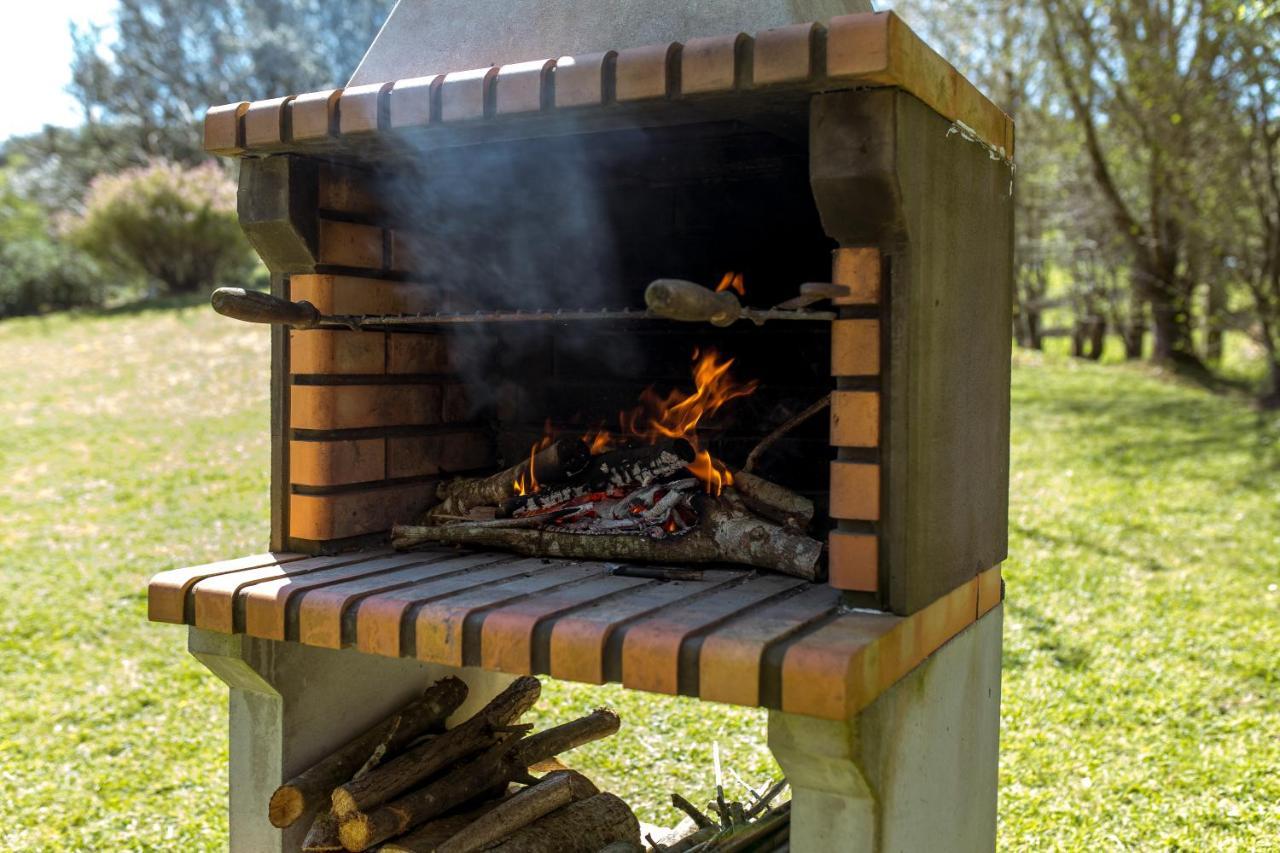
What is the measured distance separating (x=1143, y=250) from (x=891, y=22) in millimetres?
11522

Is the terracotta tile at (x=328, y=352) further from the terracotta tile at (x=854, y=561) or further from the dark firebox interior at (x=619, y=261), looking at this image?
the terracotta tile at (x=854, y=561)

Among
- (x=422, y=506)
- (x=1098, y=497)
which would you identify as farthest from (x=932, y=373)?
(x=1098, y=497)

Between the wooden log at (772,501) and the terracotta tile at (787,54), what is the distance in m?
0.96

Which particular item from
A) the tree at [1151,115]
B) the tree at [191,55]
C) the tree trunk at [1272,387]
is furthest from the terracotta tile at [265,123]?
the tree at [191,55]

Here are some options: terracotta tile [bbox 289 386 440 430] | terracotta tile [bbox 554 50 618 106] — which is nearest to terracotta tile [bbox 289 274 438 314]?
terracotta tile [bbox 289 386 440 430]

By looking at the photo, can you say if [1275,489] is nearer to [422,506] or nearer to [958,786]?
[958,786]

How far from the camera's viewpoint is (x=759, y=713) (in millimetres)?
4176

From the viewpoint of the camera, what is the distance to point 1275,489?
7031 millimetres

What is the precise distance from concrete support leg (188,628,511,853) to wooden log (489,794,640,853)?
0.49 m

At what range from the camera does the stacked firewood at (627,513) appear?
2.35 meters

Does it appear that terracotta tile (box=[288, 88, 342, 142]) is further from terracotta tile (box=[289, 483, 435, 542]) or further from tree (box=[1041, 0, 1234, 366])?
tree (box=[1041, 0, 1234, 366])

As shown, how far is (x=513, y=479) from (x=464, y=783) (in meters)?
0.77

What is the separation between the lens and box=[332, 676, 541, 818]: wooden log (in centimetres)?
242

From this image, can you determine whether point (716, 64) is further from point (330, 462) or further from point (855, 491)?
point (330, 462)
